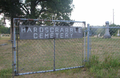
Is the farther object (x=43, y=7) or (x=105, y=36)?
(x=43, y=7)

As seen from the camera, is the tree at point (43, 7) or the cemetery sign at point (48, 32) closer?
the cemetery sign at point (48, 32)

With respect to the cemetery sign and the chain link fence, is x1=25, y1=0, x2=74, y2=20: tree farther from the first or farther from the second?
the cemetery sign

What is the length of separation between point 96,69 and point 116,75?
660 mm

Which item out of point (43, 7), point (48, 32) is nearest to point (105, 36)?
point (48, 32)

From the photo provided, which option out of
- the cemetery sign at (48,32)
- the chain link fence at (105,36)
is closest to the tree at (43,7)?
the chain link fence at (105,36)

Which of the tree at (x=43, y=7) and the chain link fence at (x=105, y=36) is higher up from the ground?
the tree at (x=43, y=7)

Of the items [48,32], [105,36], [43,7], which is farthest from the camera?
[43,7]

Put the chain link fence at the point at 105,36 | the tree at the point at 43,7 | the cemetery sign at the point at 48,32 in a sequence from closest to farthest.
→ the cemetery sign at the point at 48,32 < the chain link fence at the point at 105,36 < the tree at the point at 43,7

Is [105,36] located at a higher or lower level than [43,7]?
lower

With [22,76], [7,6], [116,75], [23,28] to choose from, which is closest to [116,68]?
[116,75]

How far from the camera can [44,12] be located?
2259 centimetres

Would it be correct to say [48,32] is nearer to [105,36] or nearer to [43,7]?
[105,36]

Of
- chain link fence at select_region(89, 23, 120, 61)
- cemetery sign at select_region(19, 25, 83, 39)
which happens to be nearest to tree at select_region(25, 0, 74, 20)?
chain link fence at select_region(89, 23, 120, 61)

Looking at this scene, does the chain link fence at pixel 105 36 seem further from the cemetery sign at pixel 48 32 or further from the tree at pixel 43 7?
the tree at pixel 43 7
